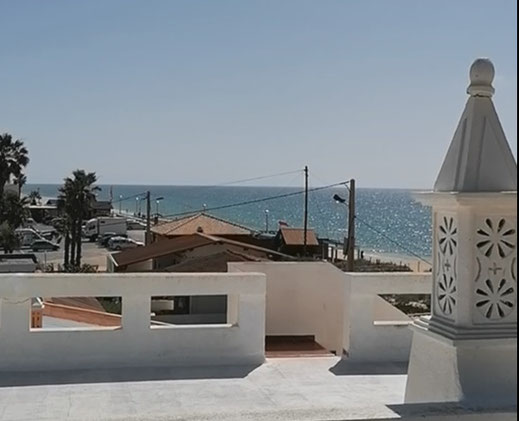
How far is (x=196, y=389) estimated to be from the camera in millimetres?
4625

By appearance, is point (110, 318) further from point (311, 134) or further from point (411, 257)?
point (411, 257)

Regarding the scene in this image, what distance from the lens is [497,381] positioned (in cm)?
288

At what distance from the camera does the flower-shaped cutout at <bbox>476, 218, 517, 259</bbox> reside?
119 inches

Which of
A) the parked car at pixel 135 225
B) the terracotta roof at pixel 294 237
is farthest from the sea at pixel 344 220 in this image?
the terracotta roof at pixel 294 237

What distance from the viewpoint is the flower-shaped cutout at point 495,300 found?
119 inches

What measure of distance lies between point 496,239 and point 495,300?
0.91 ft

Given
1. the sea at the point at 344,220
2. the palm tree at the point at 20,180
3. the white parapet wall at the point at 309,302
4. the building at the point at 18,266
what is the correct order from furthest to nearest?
the sea at the point at 344,220
the palm tree at the point at 20,180
the building at the point at 18,266
the white parapet wall at the point at 309,302

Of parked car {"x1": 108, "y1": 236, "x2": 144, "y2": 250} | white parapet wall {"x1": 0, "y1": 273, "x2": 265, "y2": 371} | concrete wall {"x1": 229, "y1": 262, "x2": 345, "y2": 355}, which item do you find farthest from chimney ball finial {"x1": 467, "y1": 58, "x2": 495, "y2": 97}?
parked car {"x1": 108, "y1": 236, "x2": 144, "y2": 250}

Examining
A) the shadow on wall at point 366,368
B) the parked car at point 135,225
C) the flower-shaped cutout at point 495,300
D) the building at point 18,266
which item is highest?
the flower-shaped cutout at point 495,300

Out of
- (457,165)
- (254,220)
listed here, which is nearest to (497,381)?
(457,165)

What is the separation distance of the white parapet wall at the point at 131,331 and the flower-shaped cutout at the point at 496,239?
267 cm

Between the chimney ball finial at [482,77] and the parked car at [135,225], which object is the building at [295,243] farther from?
the parked car at [135,225]

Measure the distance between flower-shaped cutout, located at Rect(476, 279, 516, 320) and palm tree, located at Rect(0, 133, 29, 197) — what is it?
33.7 m

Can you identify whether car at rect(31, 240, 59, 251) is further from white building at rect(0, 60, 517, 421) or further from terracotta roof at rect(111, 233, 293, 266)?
white building at rect(0, 60, 517, 421)
